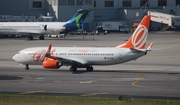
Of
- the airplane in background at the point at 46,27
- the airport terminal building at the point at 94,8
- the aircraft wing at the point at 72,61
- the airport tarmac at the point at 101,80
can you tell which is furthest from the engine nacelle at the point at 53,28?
the aircraft wing at the point at 72,61

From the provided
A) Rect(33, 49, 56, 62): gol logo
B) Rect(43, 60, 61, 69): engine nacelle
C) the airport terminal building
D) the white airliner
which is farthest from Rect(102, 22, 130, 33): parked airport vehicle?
Rect(43, 60, 61, 69): engine nacelle

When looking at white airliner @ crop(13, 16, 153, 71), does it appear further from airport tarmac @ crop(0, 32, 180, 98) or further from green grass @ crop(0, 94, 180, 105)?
green grass @ crop(0, 94, 180, 105)

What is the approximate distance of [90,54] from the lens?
56656 mm

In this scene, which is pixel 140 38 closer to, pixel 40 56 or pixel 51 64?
pixel 51 64

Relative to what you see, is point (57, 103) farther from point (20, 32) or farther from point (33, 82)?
point (20, 32)

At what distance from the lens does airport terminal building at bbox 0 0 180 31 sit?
15288cm

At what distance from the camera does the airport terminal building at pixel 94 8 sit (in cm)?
15288

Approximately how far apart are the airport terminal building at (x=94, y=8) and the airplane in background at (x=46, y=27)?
31025 millimetres

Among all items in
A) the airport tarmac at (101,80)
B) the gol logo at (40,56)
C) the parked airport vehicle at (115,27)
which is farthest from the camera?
the parked airport vehicle at (115,27)

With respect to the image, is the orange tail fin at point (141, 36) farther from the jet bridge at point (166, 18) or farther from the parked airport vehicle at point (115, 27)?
the parked airport vehicle at point (115, 27)

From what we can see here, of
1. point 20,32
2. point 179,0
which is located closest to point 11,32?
point 20,32

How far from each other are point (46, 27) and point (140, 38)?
214 feet

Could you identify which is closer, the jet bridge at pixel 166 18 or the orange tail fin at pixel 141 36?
the orange tail fin at pixel 141 36

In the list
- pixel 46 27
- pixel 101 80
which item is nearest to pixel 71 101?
pixel 101 80
